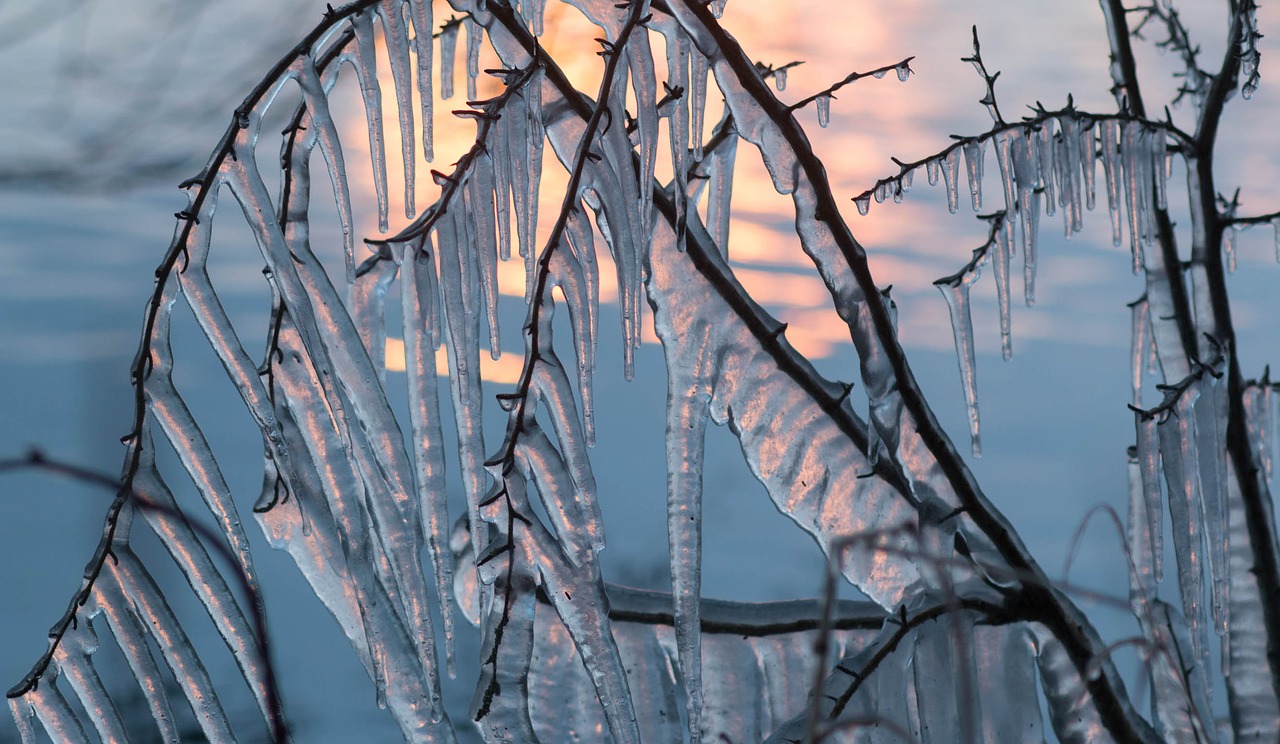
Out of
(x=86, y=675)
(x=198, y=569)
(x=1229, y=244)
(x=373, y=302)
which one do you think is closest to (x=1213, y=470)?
(x=1229, y=244)

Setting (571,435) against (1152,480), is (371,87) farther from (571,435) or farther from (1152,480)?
(1152,480)

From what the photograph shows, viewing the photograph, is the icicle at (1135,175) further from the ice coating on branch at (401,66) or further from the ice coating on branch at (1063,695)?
the ice coating on branch at (401,66)

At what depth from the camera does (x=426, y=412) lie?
1014 mm

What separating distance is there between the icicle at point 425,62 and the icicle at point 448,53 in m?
0.27

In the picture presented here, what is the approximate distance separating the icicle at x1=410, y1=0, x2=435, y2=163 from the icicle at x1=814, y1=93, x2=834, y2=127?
1.78 feet

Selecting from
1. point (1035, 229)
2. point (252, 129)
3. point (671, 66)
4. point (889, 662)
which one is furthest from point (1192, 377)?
point (252, 129)

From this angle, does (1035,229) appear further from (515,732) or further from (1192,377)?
(515,732)

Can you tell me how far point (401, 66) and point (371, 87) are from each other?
40mm

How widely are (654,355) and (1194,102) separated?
1.63 meters

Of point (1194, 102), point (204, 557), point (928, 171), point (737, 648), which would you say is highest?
point (1194, 102)

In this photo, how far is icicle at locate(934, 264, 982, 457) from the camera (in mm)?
1344

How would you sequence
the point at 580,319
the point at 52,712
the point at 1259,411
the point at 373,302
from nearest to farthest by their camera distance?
1. the point at 52,712
2. the point at 580,319
3. the point at 373,302
4. the point at 1259,411

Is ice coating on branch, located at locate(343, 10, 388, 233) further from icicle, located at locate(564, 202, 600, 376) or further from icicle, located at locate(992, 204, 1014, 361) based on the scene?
icicle, located at locate(992, 204, 1014, 361)

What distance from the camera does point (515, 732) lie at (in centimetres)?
93
